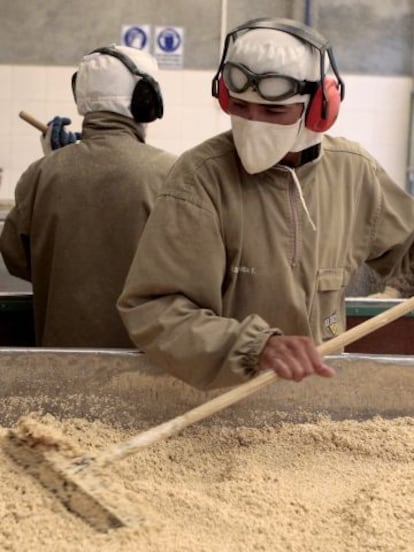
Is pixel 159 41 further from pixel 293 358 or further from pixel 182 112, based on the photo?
pixel 293 358

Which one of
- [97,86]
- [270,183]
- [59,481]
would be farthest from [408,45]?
[59,481]

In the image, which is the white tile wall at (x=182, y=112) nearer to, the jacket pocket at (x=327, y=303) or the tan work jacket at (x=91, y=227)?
the tan work jacket at (x=91, y=227)

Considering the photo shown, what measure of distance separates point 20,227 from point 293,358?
4.37ft

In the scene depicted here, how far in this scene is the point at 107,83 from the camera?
2.58 meters

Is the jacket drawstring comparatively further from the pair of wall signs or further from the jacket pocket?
the pair of wall signs

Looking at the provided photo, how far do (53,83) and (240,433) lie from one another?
158 inches

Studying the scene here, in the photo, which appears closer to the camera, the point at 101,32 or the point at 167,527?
the point at 167,527

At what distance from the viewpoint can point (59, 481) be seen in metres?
1.48

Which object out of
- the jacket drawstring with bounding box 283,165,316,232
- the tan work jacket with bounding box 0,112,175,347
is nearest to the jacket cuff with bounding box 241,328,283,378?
the jacket drawstring with bounding box 283,165,316,232

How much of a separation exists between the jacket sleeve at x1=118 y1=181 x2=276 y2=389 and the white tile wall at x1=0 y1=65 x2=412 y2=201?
3.81m

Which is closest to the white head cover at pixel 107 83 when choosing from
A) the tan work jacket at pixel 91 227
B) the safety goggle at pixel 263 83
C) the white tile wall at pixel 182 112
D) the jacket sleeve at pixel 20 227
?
the tan work jacket at pixel 91 227

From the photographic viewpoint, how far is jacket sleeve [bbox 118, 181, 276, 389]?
1.62 metres

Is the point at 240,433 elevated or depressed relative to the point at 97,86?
depressed

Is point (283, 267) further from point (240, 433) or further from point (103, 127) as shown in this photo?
point (103, 127)
